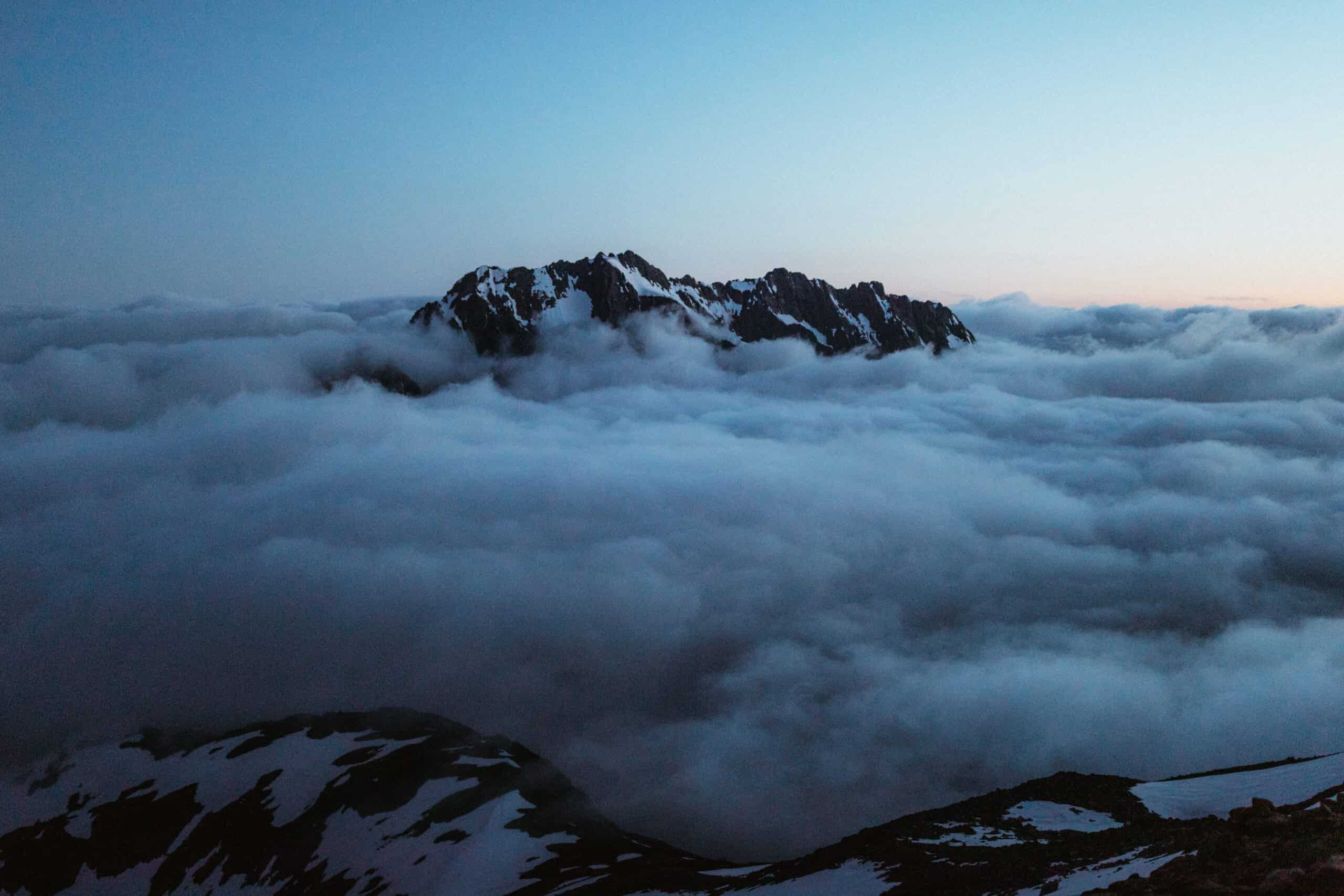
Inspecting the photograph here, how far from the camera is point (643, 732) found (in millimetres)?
161500

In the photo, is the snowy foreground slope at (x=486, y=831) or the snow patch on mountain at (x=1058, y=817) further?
the snow patch on mountain at (x=1058, y=817)

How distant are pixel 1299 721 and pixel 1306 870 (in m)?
155

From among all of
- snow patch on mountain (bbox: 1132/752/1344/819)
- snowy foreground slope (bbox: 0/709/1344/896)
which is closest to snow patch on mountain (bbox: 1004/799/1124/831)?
snowy foreground slope (bbox: 0/709/1344/896)

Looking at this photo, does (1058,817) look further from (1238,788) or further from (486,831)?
(486,831)

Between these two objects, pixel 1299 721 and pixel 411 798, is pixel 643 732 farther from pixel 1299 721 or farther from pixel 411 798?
pixel 1299 721

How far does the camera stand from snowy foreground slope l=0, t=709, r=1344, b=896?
3122cm

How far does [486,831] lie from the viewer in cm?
7519

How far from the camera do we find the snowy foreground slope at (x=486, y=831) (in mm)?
31219

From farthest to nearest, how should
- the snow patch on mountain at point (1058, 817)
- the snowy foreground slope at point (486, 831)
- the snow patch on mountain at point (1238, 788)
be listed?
the snow patch on mountain at point (1058, 817), the snow patch on mountain at point (1238, 788), the snowy foreground slope at point (486, 831)

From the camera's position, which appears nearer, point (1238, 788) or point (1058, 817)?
point (1058, 817)

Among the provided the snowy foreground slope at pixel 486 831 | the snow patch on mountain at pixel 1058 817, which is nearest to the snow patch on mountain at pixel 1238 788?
the snowy foreground slope at pixel 486 831

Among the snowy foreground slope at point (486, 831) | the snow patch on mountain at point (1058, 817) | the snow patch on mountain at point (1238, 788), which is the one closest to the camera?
the snowy foreground slope at point (486, 831)

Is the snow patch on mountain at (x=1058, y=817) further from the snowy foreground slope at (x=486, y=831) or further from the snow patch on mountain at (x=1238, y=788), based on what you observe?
the snow patch on mountain at (x=1238, y=788)

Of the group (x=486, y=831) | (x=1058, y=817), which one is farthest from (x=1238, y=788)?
(x=486, y=831)
